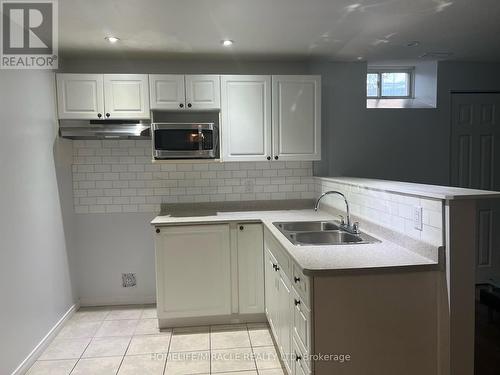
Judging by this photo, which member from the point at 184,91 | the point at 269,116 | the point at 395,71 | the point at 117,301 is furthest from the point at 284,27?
the point at 117,301

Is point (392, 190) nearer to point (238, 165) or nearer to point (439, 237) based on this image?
point (439, 237)

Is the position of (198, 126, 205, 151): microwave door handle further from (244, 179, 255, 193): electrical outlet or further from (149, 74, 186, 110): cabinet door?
(244, 179, 255, 193): electrical outlet

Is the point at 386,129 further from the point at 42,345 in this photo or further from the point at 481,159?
the point at 42,345

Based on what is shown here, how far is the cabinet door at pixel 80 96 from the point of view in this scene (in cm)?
305

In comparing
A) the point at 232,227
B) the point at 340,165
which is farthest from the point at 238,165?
the point at 340,165

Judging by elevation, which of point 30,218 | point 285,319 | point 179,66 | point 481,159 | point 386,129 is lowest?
point 285,319

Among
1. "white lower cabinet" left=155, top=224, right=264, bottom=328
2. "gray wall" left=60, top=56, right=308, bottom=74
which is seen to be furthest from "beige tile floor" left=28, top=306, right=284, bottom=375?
"gray wall" left=60, top=56, right=308, bottom=74

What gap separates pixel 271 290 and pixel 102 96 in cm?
213

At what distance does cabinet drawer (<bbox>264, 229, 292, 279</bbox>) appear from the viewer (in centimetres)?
211

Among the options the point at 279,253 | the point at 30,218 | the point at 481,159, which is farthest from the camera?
the point at 481,159

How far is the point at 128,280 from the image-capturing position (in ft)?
11.7

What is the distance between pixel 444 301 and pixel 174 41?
8.43 ft

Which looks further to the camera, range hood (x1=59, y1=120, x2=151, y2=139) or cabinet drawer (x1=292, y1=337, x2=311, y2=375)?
range hood (x1=59, y1=120, x2=151, y2=139)

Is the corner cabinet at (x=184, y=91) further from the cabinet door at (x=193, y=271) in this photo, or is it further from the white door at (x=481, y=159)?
the white door at (x=481, y=159)
